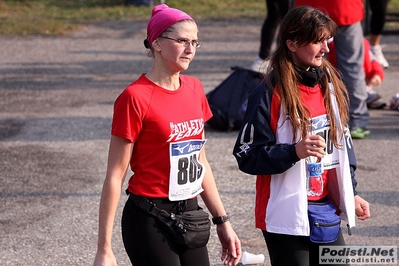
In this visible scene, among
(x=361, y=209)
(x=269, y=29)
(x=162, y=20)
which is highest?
(x=162, y=20)

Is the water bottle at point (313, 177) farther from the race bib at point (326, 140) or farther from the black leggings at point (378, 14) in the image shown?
the black leggings at point (378, 14)

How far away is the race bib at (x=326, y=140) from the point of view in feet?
11.7

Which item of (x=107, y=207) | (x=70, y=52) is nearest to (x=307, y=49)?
(x=107, y=207)

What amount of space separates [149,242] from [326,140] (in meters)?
0.92

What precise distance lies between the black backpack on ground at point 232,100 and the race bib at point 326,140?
4.26 m

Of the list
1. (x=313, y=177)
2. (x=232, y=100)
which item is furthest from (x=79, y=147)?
(x=313, y=177)

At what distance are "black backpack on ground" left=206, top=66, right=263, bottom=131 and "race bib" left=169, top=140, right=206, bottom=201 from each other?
14.3 ft

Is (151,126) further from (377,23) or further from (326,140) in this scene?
(377,23)

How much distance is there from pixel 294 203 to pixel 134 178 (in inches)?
27.4

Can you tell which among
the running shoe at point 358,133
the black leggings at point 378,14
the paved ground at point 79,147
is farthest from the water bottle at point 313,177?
the black leggings at point 378,14

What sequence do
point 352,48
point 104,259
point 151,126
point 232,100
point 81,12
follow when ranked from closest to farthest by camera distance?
point 104,259 → point 151,126 → point 352,48 → point 232,100 → point 81,12

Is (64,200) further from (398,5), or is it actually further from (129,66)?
(398,5)

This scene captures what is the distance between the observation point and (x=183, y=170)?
3.44m

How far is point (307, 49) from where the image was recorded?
138 inches
